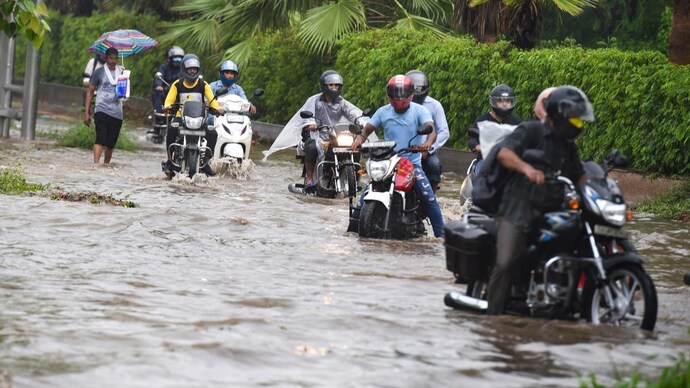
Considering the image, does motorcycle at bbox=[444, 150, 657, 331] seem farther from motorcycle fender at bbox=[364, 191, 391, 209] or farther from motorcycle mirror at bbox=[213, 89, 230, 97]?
motorcycle mirror at bbox=[213, 89, 230, 97]

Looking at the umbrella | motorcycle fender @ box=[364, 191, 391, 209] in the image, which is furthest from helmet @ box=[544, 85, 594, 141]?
the umbrella

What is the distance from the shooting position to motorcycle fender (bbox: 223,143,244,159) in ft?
71.2

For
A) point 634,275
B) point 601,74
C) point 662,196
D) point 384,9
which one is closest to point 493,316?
point 634,275

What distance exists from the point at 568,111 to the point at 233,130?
12847mm

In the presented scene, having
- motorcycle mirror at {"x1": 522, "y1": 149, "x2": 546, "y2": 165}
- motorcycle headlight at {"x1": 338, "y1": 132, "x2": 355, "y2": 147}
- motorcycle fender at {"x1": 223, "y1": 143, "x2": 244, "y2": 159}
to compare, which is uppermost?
motorcycle mirror at {"x1": 522, "y1": 149, "x2": 546, "y2": 165}

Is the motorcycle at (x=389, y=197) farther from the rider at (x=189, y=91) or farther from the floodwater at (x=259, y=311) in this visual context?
the rider at (x=189, y=91)

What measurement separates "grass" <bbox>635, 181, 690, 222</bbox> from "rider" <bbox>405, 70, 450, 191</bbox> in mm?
3127

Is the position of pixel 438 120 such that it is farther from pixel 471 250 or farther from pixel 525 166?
pixel 525 166

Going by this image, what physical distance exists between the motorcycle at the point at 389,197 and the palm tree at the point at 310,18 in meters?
14.3

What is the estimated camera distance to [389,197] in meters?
14.5

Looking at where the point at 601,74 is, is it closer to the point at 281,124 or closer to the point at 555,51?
the point at 555,51

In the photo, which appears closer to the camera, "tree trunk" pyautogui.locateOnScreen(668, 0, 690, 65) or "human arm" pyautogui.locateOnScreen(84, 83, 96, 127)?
"tree trunk" pyautogui.locateOnScreen(668, 0, 690, 65)

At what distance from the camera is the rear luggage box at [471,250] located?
9.66 m

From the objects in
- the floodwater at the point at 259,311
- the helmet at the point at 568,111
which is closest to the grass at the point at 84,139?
the floodwater at the point at 259,311
